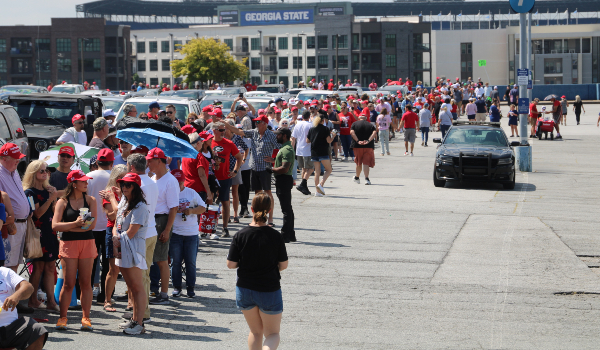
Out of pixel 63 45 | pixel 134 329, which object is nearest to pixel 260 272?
pixel 134 329

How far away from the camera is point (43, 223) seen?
26.8 ft

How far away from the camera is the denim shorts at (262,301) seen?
20.1 feet

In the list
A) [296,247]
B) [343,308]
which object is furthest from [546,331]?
[296,247]

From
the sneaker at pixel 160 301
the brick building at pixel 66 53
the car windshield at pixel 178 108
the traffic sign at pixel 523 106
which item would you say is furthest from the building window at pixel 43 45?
the sneaker at pixel 160 301

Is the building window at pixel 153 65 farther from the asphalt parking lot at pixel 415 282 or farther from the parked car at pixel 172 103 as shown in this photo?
the asphalt parking lot at pixel 415 282

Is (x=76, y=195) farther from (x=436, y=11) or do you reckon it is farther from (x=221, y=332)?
(x=436, y=11)

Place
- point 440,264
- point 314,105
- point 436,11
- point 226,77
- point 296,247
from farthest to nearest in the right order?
point 436,11 < point 226,77 < point 314,105 < point 296,247 < point 440,264

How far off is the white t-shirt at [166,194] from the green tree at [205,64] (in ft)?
213

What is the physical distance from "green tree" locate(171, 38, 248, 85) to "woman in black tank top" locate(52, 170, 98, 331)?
65488 millimetres

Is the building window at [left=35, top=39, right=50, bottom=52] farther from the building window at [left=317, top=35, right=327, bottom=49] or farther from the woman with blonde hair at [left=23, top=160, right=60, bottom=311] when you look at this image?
the woman with blonde hair at [left=23, top=160, right=60, bottom=311]

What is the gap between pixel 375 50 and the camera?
109500 millimetres

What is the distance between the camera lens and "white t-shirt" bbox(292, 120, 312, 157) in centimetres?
1673

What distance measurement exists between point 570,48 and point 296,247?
11424 cm

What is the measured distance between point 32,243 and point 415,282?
4846 mm
